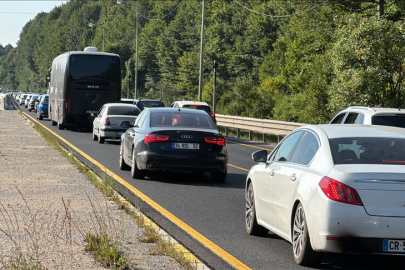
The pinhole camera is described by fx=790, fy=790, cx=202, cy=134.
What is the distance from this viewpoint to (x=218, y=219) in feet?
33.5

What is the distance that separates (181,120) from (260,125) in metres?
16.5

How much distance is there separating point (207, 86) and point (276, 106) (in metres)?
39.1

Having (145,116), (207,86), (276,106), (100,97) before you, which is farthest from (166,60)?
(145,116)

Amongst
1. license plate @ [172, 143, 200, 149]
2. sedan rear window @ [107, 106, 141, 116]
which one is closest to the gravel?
license plate @ [172, 143, 200, 149]

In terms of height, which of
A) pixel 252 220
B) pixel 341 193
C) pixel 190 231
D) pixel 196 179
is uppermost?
pixel 341 193

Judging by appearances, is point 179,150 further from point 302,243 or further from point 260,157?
point 302,243

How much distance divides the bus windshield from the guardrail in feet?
17.7

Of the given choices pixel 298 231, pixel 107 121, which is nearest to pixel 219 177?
pixel 298 231

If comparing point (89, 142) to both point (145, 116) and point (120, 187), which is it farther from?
point (120, 187)

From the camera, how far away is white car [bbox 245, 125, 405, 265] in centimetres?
664

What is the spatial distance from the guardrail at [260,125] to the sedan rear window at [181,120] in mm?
11132

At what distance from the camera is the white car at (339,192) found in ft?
21.8

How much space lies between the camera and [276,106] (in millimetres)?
66750

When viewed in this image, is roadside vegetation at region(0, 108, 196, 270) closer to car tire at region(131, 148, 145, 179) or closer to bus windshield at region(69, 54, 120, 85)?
car tire at region(131, 148, 145, 179)
